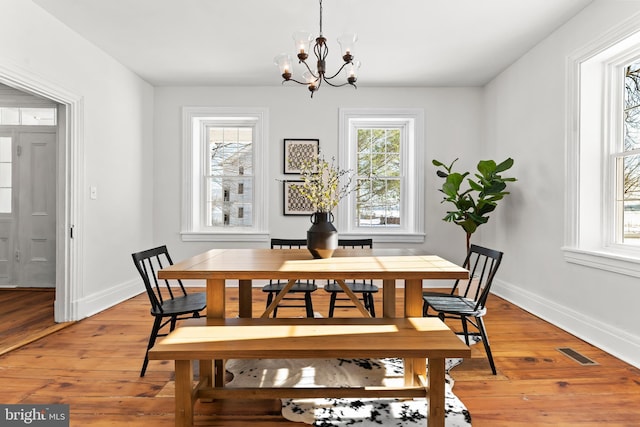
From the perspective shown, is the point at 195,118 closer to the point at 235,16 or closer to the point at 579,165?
the point at 235,16

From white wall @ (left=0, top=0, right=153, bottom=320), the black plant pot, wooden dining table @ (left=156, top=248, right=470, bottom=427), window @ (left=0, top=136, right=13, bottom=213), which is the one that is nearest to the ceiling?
white wall @ (left=0, top=0, right=153, bottom=320)

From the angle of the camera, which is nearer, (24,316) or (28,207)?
(24,316)

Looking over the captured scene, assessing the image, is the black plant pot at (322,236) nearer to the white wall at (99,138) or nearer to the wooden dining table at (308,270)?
the wooden dining table at (308,270)

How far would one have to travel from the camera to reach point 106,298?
405cm

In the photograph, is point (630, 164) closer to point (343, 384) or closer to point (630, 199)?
point (630, 199)

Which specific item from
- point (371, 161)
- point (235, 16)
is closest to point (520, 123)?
point (371, 161)

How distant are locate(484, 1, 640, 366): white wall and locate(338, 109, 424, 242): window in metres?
1.00

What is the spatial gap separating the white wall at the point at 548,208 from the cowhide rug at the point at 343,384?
4.31 ft

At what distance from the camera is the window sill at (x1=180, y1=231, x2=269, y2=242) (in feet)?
16.5

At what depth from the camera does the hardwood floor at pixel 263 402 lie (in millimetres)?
1968

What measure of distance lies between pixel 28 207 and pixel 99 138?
187 cm

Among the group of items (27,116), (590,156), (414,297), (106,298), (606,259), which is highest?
(27,116)

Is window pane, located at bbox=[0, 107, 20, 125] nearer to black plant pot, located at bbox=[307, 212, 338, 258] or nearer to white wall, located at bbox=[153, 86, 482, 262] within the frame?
white wall, located at bbox=[153, 86, 482, 262]

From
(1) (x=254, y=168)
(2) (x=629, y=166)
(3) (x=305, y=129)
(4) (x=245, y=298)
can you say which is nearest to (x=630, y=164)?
(2) (x=629, y=166)
